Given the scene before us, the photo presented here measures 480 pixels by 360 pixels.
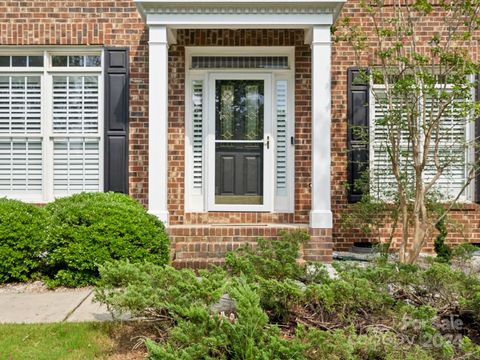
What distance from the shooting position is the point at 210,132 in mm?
7148

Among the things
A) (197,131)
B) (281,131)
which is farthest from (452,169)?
(197,131)

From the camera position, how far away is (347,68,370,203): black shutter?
6988 millimetres

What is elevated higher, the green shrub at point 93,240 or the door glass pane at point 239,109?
the door glass pane at point 239,109

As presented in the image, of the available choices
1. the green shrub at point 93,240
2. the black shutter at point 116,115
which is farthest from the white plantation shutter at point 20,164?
the green shrub at point 93,240

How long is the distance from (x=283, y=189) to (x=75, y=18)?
3877 millimetres

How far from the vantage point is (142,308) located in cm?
319

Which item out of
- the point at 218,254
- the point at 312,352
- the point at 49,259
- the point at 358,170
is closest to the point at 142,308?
the point at 312,352

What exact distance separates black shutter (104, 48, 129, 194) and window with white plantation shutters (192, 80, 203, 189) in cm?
98

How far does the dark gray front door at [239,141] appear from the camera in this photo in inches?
281

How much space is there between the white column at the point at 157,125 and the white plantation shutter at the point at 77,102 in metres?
1.47

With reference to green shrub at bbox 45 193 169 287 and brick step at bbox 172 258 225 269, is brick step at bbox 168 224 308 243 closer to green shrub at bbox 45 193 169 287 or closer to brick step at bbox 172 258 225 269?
brick step at bbox 172 258 225 269

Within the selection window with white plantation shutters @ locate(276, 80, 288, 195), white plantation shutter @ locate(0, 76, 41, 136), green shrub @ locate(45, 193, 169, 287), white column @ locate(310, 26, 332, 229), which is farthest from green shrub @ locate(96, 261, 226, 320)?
white plantation shutter @ locate(0, 76, 41, 136)

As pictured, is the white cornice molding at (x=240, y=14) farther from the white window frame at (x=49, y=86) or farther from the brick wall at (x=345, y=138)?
the white window frame at (x=49, y=86)

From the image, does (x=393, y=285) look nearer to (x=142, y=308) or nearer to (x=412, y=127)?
(x=142, y=308)
